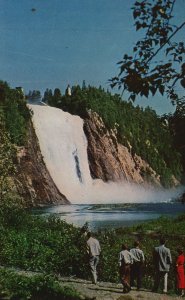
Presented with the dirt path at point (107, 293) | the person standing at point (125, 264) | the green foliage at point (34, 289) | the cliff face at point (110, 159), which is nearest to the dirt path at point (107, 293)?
the dirt path at point (107, 293)

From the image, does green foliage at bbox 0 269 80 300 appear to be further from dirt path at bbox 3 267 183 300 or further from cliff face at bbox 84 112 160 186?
cliff face at bbox 84 112 160 186

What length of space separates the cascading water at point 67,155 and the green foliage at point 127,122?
19220 mm

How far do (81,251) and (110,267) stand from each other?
132 centimetres

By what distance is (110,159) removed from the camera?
9962 cm

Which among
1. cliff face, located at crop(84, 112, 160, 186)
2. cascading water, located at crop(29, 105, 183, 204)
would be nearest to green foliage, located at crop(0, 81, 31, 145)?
cascading water, located at crop(29, 105, 183, 204)

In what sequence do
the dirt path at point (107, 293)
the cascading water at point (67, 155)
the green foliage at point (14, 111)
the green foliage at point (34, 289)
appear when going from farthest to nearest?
the cascading water at point (67, 155), the green foliage at point (14, 111), the dirt path at point (107, 293), the green foliage at point (34, 289)

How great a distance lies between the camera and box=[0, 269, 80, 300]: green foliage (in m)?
13.6

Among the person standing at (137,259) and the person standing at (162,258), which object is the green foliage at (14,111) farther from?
the person standing at (162,258)

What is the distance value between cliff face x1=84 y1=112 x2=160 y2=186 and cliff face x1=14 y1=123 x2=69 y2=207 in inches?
950

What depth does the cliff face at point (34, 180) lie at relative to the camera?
2362 inches

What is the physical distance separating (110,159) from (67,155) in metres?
27.0

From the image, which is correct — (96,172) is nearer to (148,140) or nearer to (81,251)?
(148,140)

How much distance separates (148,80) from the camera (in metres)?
6.92

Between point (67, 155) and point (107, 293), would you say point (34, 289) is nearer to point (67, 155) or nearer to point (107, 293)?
point (107, 293)
